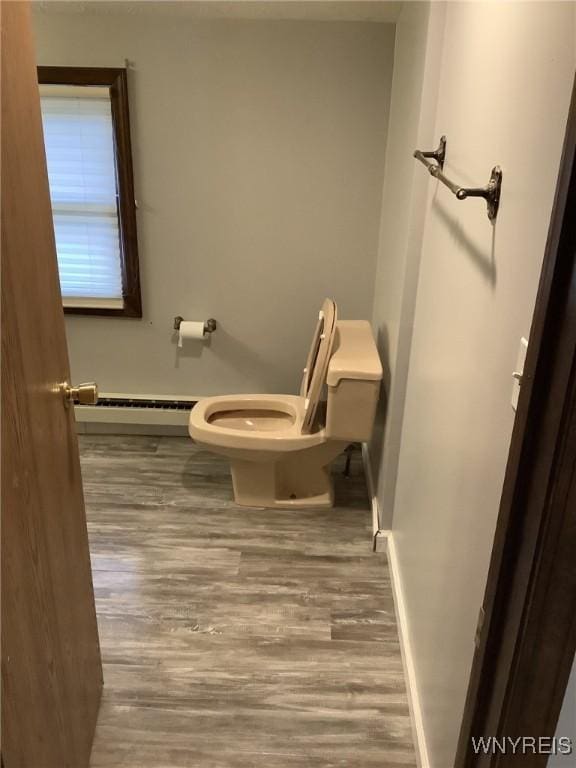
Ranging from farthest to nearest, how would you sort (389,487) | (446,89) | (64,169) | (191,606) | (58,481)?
(64,169), (389,487), (191,606), (446,89), (58,481)

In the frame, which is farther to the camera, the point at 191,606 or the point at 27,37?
the point at 191,606

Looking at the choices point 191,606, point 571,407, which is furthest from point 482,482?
point 191,606

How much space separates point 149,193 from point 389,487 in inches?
67.4

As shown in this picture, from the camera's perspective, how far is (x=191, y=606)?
2.19 m

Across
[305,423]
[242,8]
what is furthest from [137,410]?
[242,8]

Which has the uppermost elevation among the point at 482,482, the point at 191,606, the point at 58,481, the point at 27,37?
the point at 27,37

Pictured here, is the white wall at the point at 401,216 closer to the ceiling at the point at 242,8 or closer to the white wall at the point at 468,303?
the white wall at the point at 468,303

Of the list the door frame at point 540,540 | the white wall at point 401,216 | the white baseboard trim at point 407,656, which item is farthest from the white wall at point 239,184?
the door frame at point 540,540

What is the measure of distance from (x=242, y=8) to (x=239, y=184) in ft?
2.28

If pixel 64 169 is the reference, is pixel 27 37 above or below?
above

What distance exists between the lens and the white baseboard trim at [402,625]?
1.67 meters

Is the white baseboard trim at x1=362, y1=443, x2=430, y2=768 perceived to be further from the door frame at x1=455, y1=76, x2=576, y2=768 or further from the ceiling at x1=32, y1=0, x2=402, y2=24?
the ceiling at x1=32, y1=0, x2=402, y2=24

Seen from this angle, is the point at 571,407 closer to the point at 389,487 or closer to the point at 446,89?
the point at 446,89

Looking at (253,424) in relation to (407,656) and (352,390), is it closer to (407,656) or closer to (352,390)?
(352,390)
